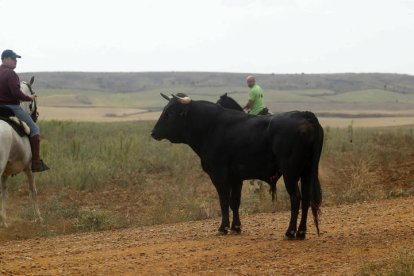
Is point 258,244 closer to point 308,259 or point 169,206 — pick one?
point 308,259

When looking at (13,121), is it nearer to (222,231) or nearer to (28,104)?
(28,104)

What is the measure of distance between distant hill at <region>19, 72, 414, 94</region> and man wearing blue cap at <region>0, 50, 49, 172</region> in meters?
91.0

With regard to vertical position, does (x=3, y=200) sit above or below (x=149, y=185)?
above

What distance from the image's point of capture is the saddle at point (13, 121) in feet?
39.0

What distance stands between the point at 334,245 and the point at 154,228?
11.4 ft

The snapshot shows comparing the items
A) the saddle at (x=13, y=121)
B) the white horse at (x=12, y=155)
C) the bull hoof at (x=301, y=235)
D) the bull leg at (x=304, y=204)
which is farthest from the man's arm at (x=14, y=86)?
the bull hoof at (x=301, y=235)

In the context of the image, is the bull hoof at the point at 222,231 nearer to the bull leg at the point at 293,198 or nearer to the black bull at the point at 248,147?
the black bull at the point at 248,147

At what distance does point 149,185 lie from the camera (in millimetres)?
17594

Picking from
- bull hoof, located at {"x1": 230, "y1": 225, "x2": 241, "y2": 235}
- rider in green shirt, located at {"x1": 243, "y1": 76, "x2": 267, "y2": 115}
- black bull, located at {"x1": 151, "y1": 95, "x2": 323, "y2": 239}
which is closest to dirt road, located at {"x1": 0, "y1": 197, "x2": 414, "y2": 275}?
bull hoof, located at {"x1": 230, "y1": 225, "x2": 241, "y2": 235}

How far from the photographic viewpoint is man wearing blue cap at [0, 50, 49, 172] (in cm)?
1174

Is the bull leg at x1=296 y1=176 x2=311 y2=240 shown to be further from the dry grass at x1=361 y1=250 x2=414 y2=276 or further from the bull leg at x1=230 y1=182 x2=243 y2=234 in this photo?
the dry grass at x1=361 y1=250 x2=414 y2=276

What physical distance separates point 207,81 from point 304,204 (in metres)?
105

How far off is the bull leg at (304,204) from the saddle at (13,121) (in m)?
5.00

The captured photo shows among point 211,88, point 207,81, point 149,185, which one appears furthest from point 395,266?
point 207,81
